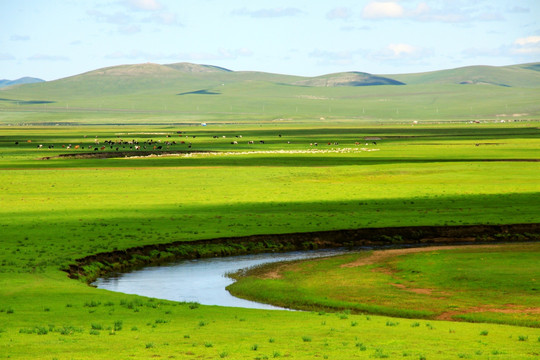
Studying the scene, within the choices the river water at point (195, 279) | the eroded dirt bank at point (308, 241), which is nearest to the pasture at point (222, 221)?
the eroded dirt bank at point (308, 241)

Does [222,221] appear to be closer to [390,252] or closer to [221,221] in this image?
[221,221]

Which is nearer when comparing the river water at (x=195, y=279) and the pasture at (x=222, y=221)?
the pasture at (x=222, y=221)

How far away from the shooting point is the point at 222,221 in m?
47.9

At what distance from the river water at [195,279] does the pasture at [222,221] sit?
251 centimetres

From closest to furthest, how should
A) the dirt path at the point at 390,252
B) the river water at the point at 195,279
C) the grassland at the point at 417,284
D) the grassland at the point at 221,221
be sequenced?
the grassland at the point at 221,221, the grassland at the point at 417,284, the river water at the point at 195,279, the dirt path at the point at 390,252

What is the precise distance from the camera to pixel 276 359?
1959 cm

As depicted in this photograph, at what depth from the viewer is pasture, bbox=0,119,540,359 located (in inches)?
842

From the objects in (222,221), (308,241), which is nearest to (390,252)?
(308,241)

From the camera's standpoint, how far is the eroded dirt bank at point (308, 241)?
38562 mm

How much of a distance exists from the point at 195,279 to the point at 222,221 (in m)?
13.1

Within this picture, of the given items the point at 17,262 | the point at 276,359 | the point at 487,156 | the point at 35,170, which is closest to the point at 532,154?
the point at 487,156

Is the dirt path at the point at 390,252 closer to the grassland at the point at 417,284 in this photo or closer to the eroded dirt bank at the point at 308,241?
the grassland at the point at 417,284

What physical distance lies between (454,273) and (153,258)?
14593 millimetres

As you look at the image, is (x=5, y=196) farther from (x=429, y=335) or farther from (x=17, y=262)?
(x=429, y=335)
